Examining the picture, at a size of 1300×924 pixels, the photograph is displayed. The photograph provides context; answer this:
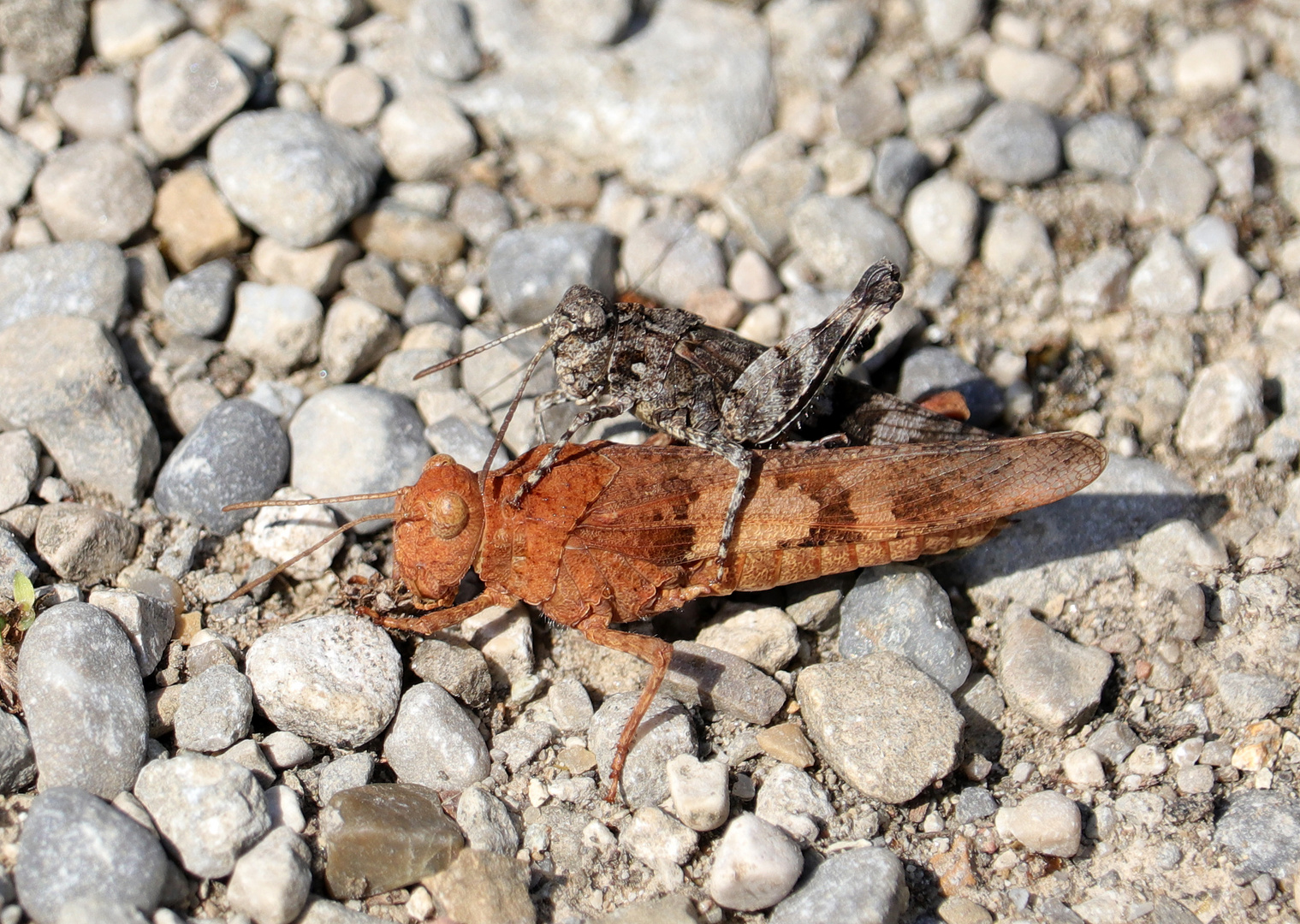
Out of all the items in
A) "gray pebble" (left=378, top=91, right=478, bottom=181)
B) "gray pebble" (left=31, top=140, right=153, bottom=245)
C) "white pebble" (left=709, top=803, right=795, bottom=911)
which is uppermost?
"gray pebble" (left=378, top=91, right=478, bottom=181)

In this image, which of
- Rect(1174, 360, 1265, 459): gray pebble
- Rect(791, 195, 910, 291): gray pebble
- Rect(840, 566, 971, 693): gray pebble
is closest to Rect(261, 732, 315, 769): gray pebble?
Rect(840, 566, 971, 693): gray pebble

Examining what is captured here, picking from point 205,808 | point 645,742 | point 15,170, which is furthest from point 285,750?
point 15,170

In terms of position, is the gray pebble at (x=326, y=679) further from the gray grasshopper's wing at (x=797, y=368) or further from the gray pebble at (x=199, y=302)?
the gray pebble at (x=199, y=302)

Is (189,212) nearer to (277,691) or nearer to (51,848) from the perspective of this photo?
(277,691)

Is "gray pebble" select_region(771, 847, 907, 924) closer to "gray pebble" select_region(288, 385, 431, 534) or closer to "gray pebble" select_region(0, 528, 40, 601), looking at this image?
"gray pebble" select_region(288, 385, 431, 534)

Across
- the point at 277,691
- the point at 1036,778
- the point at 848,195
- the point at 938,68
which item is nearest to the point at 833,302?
the point at 848,195

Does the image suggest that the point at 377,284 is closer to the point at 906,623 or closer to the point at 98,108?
the point at 98,108

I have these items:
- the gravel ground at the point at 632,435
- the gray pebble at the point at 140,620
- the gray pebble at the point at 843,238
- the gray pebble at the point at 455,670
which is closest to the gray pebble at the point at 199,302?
the gravel ground at the point at 632,435
